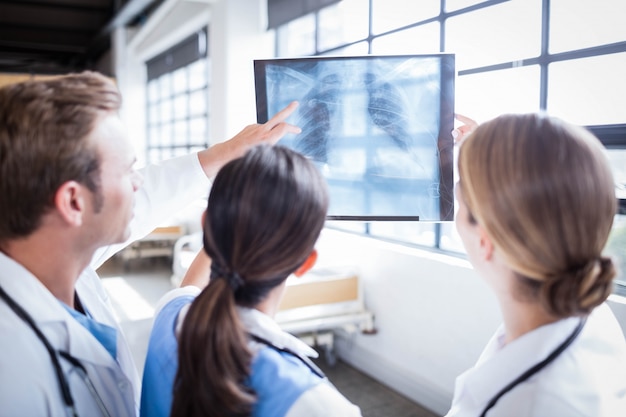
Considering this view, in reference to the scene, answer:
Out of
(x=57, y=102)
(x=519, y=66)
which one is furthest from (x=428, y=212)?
(x=519, y=66)

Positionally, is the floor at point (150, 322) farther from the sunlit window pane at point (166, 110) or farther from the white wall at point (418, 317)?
the sunlit window pane at point (166, 110)

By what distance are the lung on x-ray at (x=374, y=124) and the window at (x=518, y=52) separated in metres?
0.97

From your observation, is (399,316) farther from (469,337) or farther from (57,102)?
(57,102)

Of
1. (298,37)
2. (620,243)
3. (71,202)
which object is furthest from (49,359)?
(298,37)

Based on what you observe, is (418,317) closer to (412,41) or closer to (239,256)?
(412,41)

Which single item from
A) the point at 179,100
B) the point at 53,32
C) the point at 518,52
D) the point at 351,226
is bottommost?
the point at 351,226

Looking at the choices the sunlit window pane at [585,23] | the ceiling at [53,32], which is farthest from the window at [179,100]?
the sunlit window pane at [585,23]

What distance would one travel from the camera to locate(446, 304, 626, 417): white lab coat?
804 mm

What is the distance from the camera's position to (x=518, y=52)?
244 centimetres

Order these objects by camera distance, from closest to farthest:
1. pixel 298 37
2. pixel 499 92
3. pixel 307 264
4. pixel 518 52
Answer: pixel 307 264
pixel 518 52
pixel 499 92
pixel 298 37

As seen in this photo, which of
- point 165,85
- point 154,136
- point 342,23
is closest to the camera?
point 342,23

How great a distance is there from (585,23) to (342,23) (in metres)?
1.82

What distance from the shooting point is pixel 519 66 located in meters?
2.43

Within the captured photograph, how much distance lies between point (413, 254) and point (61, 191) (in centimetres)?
226
